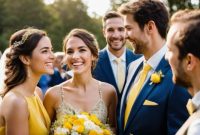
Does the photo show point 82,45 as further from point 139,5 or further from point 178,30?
point 178,30

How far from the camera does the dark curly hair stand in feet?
18.8

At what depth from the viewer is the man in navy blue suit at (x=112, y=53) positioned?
7.53 metres

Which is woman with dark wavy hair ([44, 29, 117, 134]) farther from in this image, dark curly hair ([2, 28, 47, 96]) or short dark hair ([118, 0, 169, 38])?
short dark hair ([118, 0, 169, 38])

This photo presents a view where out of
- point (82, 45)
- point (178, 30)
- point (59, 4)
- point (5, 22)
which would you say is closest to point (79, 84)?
point (82, 45)

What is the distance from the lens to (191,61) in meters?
3.48

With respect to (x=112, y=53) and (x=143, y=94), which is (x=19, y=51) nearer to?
(x=143, y=94)

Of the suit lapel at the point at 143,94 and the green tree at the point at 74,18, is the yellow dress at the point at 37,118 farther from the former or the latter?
the green tree at the point at 74,18

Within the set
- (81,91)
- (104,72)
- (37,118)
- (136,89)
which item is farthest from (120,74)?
(136,89)

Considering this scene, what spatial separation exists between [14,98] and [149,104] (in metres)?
1.54

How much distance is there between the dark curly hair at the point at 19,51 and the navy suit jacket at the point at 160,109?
1.50 m

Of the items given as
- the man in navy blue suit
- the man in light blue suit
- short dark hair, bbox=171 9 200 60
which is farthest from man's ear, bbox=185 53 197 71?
the man in navy blue suit

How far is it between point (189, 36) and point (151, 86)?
5.31ft

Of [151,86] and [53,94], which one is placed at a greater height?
[151,86]

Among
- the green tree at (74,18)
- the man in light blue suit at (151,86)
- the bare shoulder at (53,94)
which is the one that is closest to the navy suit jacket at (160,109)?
the man in light blue suit at (151,86)
